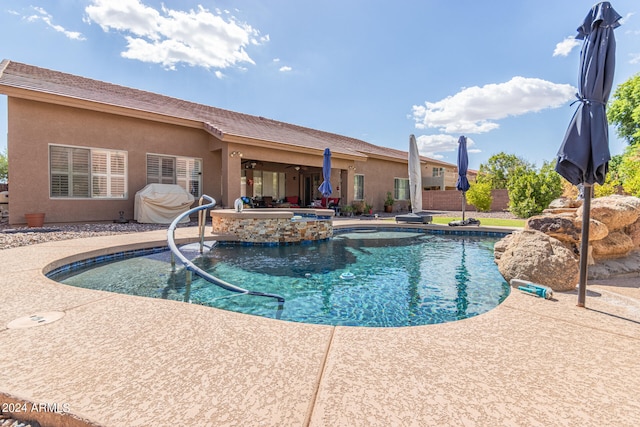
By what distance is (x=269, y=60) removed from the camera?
53.5ft

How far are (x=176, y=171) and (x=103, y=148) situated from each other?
8.24ft

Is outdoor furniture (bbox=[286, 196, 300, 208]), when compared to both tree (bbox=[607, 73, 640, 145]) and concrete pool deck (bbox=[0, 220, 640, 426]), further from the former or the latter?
tree (bbox=[607, 73, 640, 145])

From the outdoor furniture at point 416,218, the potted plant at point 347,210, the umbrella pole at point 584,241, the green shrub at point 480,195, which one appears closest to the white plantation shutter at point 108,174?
the potted plant at point 347,210

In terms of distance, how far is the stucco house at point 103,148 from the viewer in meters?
9.28

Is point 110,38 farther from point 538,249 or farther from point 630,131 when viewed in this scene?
point 630,131

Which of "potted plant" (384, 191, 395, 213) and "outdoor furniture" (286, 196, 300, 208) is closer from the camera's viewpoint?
"outdoor furniture" (286, 196, 300, 208)

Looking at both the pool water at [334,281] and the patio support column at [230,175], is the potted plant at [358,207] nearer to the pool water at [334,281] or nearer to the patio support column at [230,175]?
the patio support column at [230,175]

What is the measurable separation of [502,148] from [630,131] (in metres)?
10.0

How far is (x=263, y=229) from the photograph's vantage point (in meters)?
8.19

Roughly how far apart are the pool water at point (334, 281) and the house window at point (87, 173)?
631 cm

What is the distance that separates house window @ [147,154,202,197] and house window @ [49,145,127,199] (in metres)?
0.93

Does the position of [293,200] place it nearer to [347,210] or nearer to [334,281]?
[347,210]

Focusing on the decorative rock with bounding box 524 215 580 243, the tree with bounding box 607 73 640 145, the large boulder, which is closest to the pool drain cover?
the large boulder

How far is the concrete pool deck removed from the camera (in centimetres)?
145
